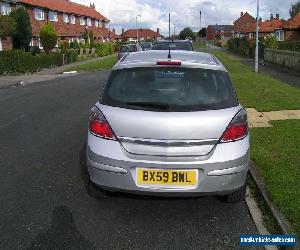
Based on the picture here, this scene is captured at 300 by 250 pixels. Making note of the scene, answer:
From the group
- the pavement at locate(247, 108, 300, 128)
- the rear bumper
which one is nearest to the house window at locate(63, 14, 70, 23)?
the pavement at locate(247, 108, 300, 128)

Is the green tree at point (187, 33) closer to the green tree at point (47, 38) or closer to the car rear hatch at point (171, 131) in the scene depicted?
the green tree at point (47, 38)

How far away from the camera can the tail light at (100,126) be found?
14.3 ft

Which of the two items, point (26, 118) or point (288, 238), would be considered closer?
point (288, 238)

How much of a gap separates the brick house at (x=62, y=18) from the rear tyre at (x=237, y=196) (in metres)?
36.0

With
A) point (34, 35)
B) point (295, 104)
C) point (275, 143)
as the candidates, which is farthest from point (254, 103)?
point (34, 35)

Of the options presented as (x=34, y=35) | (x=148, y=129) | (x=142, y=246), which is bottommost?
(x=142, y=246)

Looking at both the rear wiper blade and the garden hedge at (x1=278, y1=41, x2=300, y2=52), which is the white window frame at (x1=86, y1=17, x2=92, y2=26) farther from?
the rear wiper blade

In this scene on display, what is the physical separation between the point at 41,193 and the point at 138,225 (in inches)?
59.3

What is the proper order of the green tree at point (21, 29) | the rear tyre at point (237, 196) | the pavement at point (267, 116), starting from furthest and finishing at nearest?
the green tree at point (21, 29), the pavement at point (267, 116), the rear tyre at point (237, 196)

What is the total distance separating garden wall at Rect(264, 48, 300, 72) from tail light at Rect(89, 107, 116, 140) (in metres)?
22.7

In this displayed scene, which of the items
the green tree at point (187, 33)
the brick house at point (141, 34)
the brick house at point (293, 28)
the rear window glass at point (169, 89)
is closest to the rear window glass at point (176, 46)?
the rear window glass at point (169, 89)

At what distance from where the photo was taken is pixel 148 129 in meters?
4.20

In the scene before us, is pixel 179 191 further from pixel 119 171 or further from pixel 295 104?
pixel 295 104

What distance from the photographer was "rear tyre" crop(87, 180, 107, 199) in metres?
4.88
